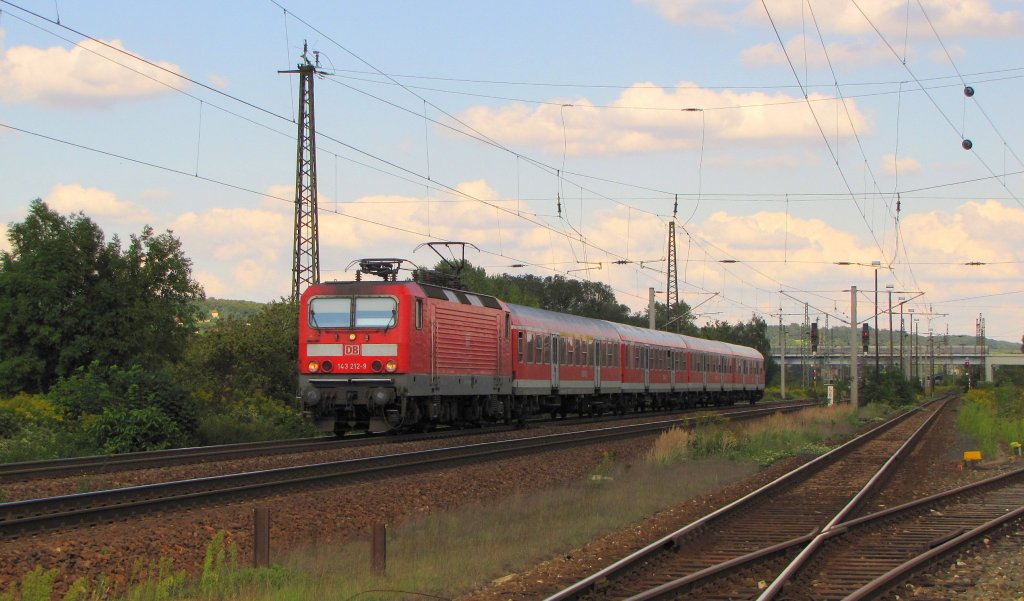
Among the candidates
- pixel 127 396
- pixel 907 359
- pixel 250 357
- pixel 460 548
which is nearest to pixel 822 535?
pixel 460 548

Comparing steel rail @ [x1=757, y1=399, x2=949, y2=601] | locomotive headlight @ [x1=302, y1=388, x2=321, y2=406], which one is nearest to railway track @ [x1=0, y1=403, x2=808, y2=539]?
locomotive headlight @ [x1=302, y1=388, x2=321, y2=406]

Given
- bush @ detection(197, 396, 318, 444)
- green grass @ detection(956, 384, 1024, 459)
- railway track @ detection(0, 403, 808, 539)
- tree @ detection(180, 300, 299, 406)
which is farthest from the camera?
tree @ detection(180, 300, 299, 406)

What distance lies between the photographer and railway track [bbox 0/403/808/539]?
1226cm

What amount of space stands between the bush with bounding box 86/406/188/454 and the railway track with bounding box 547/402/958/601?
1180 cm

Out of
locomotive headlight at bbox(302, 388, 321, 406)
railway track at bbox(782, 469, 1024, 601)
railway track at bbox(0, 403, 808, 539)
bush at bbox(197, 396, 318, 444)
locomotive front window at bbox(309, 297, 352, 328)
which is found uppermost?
locomotive front window at bbox(309, 297, 352, 328)

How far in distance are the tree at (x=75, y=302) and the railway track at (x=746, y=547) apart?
62.9 ft

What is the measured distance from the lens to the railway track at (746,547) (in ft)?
32.0

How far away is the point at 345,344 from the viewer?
24.9 metres

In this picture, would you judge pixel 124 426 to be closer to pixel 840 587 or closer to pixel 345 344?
pixel 345 344

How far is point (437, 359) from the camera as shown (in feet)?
86.0

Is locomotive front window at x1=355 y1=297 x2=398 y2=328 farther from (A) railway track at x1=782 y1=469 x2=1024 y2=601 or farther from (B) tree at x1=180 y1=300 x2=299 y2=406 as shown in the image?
(A) railway track at x1=782 y1=469 x2=1024 y2=601

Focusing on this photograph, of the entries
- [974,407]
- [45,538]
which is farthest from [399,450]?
[974,407]

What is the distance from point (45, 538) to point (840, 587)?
7.74m

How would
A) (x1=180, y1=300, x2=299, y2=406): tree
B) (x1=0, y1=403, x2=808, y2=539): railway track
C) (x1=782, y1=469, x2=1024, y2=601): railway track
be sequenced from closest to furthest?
(x1=782, y1=469, x2=1024, y2=601): railway track, (x1=0, y1=403, x2=808, y2=539): railway track, (x1=180, y1=300, x2=299, y2=406): tree
